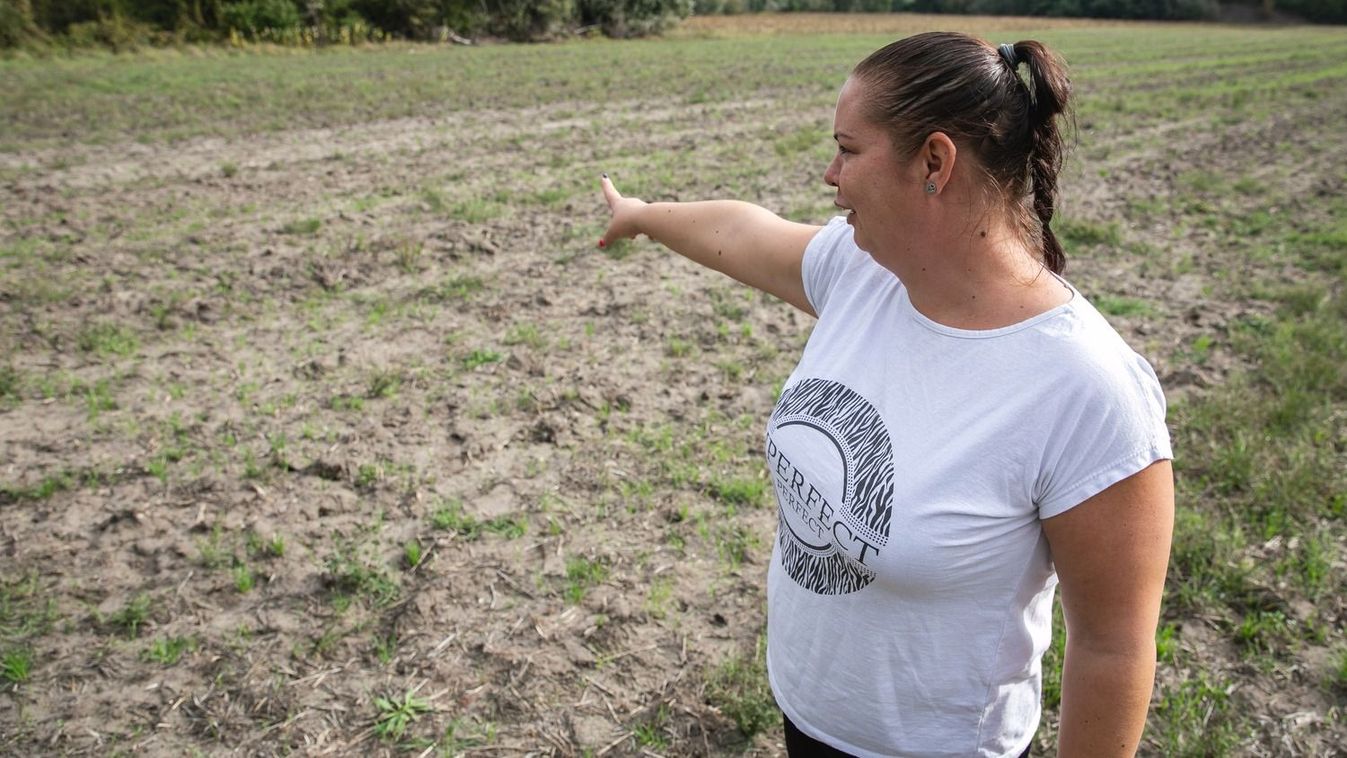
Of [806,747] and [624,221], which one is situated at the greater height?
[624,221]

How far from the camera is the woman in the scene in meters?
1.38

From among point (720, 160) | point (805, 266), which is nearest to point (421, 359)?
point (805, 266)

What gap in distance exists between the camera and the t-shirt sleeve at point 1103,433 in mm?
1334

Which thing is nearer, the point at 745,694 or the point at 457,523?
the point at 745,694

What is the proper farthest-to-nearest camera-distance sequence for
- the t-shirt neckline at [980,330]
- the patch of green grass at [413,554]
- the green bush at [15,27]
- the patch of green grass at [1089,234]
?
the green bush at [15,27] < the patch of green grass at [1089,234] < the patch of green grass at [413,554] < the t-shirt neckline at [980,330]

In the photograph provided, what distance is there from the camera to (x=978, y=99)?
4.81ft

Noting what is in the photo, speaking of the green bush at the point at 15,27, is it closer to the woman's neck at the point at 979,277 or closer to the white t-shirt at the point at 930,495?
the white t-shirt at the point at 930,495

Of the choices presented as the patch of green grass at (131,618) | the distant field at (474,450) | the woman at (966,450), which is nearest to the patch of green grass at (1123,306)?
the distant field at (474,450)

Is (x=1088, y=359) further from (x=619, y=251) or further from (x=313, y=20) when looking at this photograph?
(x=313, y=20)

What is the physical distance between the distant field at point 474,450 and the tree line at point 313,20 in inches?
603

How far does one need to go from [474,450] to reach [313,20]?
2770 centimetres

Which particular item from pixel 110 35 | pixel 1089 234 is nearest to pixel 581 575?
pixel 1089 234

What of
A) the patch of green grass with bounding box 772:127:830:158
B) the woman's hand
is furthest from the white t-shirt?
the patch of green grass with bounding box 772:127:830:158

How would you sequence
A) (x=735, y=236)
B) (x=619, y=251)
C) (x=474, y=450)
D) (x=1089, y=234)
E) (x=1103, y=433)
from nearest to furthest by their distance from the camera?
(x=1103, y=433)
(x=735, y=236)
(x=474, y=450)
(x=619, y=251)
(x=1089, y=234)
